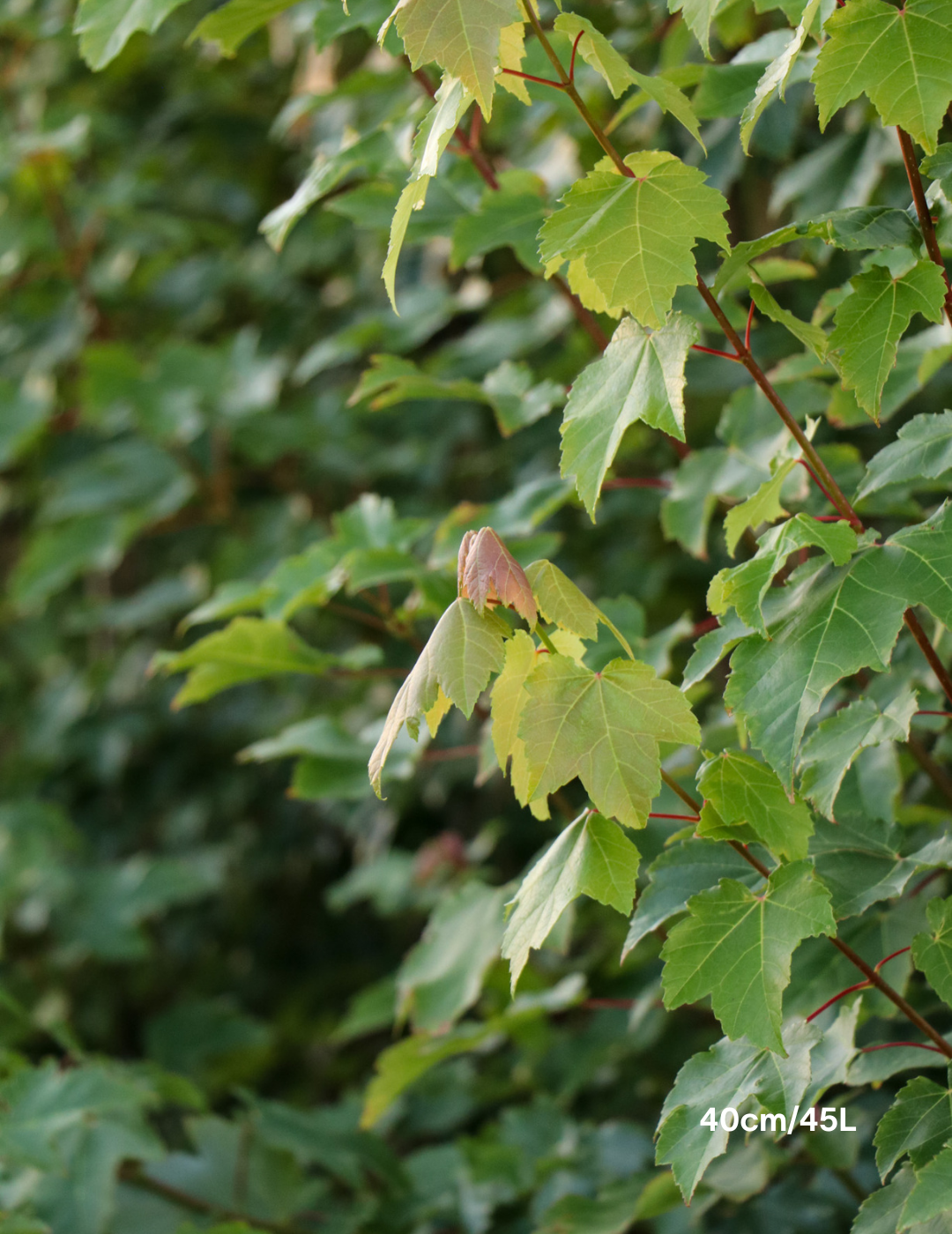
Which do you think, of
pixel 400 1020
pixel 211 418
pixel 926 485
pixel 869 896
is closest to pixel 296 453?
pixel 211 418

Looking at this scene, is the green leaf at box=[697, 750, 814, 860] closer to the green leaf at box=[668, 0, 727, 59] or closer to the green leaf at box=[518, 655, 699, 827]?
the green leaf at box=[518, 655, 699, 827]

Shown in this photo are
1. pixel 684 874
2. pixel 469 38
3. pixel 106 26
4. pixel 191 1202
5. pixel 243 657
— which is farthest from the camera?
pixel 191 1202

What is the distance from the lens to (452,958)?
117 cm

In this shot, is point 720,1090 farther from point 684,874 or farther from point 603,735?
point 603,735

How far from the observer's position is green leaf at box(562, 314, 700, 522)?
0.63 meters

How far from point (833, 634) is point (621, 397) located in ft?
0.58

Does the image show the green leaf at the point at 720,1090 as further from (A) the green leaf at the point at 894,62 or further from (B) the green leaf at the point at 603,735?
(A) the green leaf at the point at 894,62

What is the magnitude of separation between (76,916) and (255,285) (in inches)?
44.7

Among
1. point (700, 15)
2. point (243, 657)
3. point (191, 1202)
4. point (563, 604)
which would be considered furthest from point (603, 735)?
point (191, 1202)

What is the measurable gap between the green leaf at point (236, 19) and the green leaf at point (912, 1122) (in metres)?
0.93

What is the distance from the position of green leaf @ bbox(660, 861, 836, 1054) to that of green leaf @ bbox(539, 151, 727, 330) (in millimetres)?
324

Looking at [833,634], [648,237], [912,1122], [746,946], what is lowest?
[912,1122]

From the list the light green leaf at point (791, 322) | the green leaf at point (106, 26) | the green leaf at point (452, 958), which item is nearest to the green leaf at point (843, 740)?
the light green leaf at point (791, 322)

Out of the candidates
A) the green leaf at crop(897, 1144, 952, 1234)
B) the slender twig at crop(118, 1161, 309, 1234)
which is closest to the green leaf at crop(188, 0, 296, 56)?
the green leaf at crop(897, 1144, 952, 1234)
